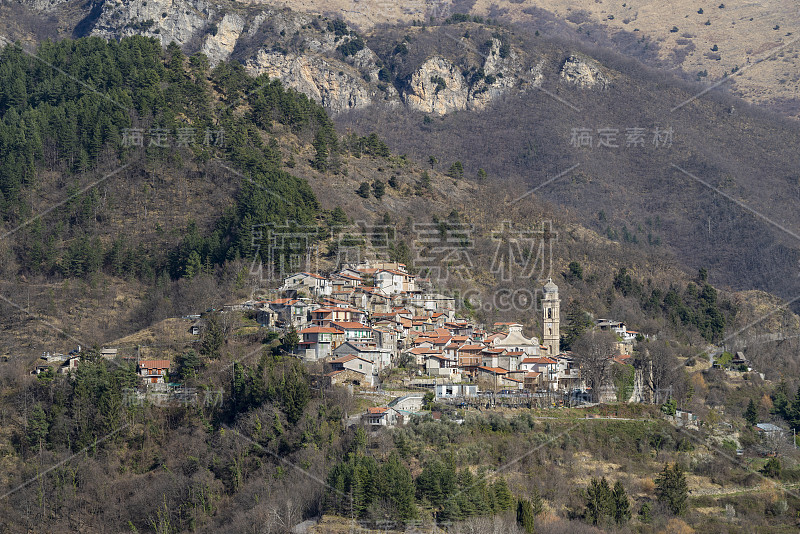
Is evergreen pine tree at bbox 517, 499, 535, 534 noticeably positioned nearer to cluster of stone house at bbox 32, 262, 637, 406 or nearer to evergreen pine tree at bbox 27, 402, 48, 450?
cluster of stone house at bbox 32, 262, 637, 406

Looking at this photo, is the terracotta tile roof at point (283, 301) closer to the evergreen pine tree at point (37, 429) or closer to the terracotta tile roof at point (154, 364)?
the terracotta tile roof at point (154, 364)

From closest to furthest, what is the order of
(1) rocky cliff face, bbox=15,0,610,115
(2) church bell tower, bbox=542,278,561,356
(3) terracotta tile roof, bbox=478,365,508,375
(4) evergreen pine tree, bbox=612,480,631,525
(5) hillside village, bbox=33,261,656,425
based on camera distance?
(4) evergreen pine tree, bbox=612,480,631,525, (5) hillside village, bbox=33,261,656,425, (3) terracotta tile roof, bbox=478,365,508,375, (2) church bell tower, bbox=542,278,561,356, (1) rocky cliff face, bbox=15,0,610,115

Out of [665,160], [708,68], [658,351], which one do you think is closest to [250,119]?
[658,351]

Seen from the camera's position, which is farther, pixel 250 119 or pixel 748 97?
pixel 748 97

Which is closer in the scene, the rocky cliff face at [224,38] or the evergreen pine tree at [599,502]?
the evergreen pine tree at [599,502]

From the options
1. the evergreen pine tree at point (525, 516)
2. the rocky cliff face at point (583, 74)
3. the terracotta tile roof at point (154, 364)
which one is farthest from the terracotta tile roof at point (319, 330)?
the rocky cliff face at point (583, 74)

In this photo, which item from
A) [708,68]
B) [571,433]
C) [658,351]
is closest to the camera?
[571,433]

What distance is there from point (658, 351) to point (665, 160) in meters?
65.9

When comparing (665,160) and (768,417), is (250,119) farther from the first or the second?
(665,160)

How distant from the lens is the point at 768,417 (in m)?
58.3

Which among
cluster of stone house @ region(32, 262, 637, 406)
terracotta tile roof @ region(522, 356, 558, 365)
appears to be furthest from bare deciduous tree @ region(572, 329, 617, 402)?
terracotta tile roof @ region(522, 356, 558, 365)

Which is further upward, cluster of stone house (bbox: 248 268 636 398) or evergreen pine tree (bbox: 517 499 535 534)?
cluster of stone house (bbox: 248 268 636 398)

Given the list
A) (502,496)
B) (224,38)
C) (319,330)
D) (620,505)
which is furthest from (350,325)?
(224,38)

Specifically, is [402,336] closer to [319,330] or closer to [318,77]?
[319,330]
